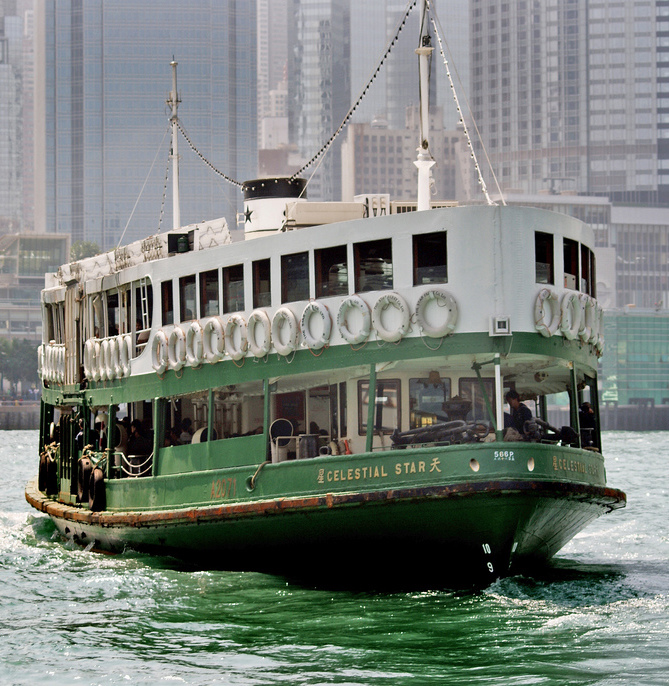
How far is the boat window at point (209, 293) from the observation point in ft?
65.8

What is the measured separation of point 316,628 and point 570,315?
19.8 ft

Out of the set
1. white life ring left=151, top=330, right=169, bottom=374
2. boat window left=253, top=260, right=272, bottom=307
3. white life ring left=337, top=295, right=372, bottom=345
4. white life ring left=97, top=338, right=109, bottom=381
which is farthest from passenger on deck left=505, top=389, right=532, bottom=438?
white life ring left=97, top=338, right=109, bottom=381

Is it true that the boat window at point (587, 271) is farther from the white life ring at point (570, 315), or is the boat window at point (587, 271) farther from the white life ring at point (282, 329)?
the white life ring at point (282, 329)

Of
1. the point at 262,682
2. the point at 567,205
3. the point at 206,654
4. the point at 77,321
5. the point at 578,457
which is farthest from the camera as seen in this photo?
the point at 567,205

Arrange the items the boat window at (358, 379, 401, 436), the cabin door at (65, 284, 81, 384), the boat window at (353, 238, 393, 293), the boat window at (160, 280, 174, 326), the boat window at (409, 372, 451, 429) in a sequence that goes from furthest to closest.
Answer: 1. the cabin door at (65, 284, 81, 384)
2. the boat window at (160, 280, 174, 326)
3. the boat window at (358, 379, 401, 436)
4. the boat window at (409, 372, 451, 429)
5. the boat window at (353, 238, 393, 293)

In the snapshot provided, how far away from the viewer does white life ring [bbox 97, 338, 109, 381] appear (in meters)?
23.2

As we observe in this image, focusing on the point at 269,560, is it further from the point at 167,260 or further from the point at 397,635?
the point at 167,260

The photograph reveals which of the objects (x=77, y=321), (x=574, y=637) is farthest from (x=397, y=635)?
(x=77, y=321)

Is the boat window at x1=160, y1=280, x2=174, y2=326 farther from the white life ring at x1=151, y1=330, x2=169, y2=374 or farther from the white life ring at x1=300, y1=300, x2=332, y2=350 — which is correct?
the white life ring at x1=300, y1=300, x2=332, y2=350

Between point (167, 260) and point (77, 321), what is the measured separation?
4565 mm

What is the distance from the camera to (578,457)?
1788cm

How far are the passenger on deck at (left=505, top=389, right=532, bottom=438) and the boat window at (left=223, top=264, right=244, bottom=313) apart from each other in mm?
4546

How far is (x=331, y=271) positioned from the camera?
18156 mm

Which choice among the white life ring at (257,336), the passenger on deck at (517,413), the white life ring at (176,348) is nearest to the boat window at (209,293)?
the white life ring at (176,348)
